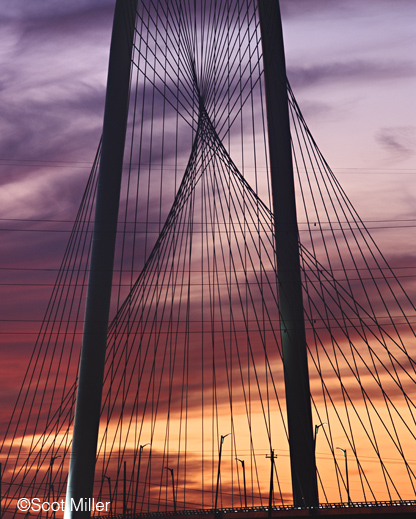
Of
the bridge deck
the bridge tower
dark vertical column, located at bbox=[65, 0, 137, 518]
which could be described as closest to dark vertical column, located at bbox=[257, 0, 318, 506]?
the bridge tower

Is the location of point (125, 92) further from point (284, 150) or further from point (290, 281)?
point (290, 281)

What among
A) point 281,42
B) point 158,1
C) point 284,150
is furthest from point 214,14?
point 284,150

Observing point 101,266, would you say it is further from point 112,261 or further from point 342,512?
point 342,512

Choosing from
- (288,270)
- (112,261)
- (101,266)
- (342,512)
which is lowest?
(342,512)

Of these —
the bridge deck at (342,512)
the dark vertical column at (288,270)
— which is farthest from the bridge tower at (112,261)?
the bridge deck at (342,512)

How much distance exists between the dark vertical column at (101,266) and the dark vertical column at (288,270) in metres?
3.63

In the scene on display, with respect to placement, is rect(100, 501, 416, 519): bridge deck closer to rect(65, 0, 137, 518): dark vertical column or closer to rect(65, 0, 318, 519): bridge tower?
rect(65, 0, 318, 519): bridge tower

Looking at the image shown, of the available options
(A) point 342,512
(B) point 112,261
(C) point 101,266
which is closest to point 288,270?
(B) point 112,261

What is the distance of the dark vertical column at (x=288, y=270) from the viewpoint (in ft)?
58.0

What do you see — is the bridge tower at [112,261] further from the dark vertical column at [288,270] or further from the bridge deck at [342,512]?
the bridge deck at [342,512]

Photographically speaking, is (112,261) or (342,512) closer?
(342,512)

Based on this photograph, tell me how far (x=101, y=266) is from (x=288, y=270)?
440 cm

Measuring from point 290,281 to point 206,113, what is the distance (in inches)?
259

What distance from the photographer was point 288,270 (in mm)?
18641
